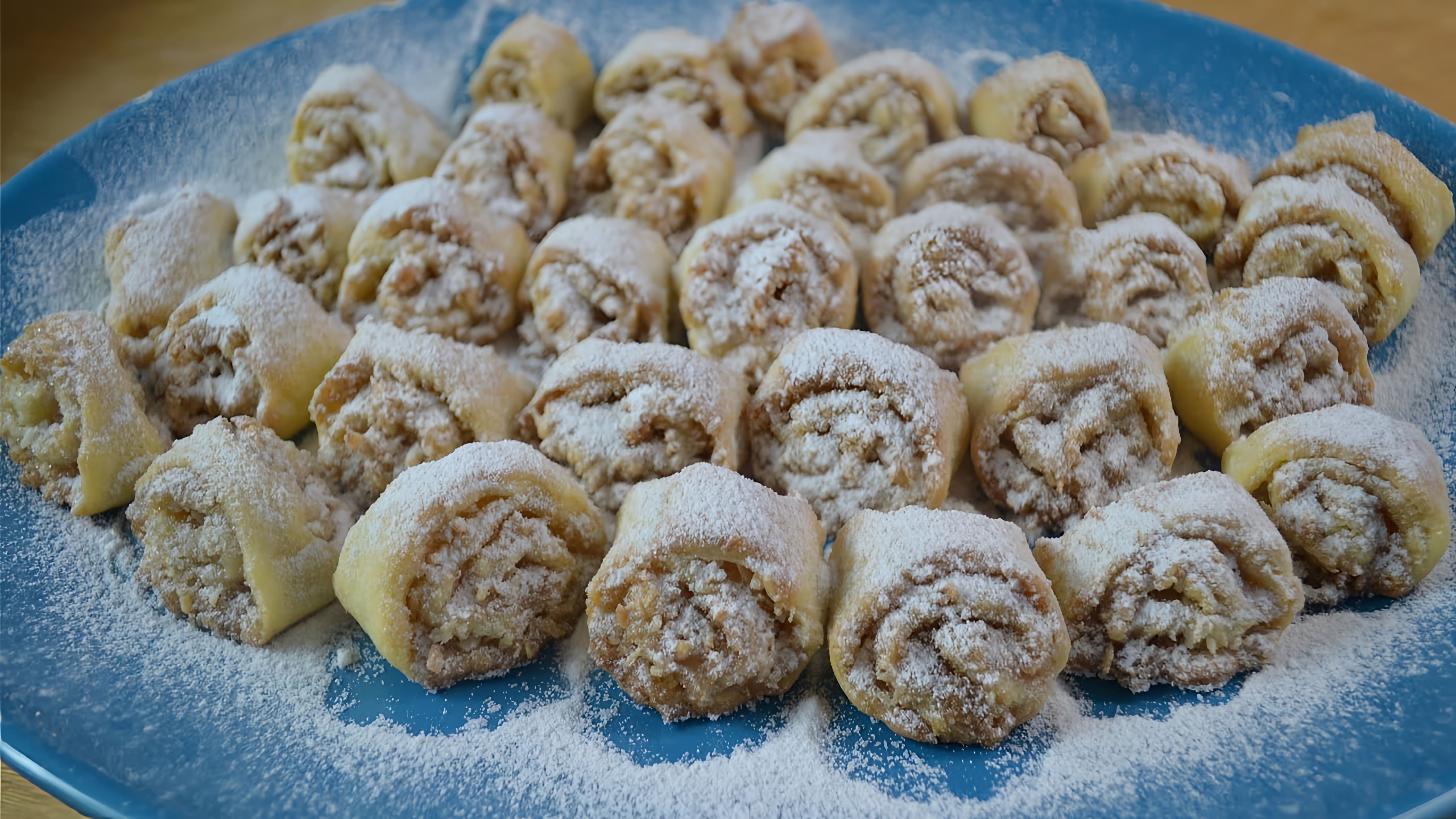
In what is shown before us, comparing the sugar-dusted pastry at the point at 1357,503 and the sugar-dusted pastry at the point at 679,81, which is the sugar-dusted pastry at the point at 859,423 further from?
the sugar-dusted pastry at the point at 679,81

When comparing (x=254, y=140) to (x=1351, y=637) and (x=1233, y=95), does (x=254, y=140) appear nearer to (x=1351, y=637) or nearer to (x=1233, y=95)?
(x=1233, y=95)

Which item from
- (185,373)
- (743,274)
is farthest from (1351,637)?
(185,373)

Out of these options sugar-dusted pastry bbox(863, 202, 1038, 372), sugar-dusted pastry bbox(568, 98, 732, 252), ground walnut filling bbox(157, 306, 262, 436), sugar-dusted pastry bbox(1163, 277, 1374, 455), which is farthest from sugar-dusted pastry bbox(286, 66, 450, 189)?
sugar-dusted pastry bbox(1163, 277, 1374, 455)

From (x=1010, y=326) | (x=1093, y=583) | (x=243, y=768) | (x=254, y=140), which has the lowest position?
(x=243, y=768)

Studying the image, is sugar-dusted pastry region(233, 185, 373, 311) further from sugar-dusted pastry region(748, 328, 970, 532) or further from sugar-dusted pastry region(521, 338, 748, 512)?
sugar-dusted pastry region(748, 328, 970, 532)

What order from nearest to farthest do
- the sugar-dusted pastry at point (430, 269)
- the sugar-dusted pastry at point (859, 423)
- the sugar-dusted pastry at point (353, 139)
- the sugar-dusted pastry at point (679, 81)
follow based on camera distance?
the sugar-dusted pastry at point (859, 423), the sugar-dusted pastry at point (430, 269), the sugar-dusted pastry at point (353, 139), the sugar-dusted pastry at point (679, 81)

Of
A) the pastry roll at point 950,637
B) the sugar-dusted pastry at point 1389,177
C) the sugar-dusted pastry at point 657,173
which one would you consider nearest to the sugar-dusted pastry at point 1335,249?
the sugar-dusted pastry at point 1389,177
